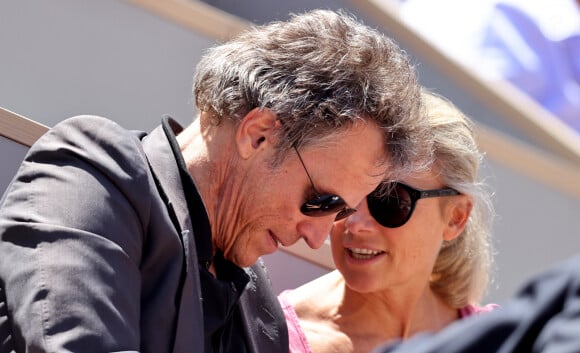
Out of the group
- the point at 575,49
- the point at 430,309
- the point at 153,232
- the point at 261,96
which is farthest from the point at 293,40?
the point at 575,49

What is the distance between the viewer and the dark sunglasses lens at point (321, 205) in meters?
2.23

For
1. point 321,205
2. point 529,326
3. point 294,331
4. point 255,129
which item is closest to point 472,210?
point 294,331

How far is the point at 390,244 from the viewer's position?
2795 mm

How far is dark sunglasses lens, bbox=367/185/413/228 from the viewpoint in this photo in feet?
9.06

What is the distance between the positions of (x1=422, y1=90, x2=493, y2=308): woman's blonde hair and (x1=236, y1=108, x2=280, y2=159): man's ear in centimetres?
72

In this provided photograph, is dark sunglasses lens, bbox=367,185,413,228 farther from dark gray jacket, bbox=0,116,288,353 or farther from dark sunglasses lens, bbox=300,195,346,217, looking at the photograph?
dark gray jacket, bbox=0,116,288,353

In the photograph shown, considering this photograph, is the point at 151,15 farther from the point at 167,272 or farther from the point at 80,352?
the point at 80,352

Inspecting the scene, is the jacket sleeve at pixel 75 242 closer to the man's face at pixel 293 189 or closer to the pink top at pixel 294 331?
the man's face at pixel 293 189

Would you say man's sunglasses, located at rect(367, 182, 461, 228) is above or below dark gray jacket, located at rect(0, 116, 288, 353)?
below

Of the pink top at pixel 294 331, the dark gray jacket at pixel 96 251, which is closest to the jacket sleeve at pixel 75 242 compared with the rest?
the dark gray jacket at pixel 96 251

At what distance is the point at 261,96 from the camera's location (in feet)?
7.10

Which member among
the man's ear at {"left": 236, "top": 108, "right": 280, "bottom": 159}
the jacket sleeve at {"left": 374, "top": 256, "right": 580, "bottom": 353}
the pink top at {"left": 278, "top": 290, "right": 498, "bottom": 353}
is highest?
the jacket sleeve at {"left": 374, "top": 256, "right": 580, "bottom": 353}

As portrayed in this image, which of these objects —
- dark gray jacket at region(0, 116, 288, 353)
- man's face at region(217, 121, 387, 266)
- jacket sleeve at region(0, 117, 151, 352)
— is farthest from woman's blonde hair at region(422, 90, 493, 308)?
jacket sleeve at region(0, 117, 151, 352)

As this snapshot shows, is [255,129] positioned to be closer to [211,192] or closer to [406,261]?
[211,192]
